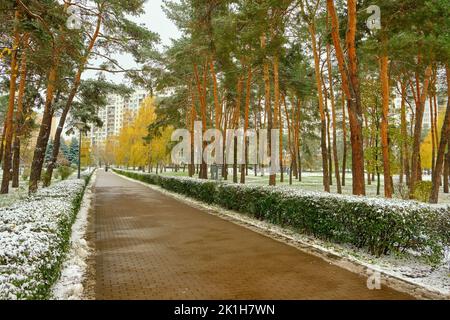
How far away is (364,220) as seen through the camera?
22.9 feet

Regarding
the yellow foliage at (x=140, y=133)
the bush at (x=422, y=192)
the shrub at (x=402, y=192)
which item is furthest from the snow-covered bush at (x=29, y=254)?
the yellow foliage at (x=140, y=133)

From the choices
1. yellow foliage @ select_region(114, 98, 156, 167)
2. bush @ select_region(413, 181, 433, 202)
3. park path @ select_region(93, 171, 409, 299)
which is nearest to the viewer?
park path @ select_region(93, 171, 409, 299)

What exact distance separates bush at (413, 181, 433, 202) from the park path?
36.0 feet

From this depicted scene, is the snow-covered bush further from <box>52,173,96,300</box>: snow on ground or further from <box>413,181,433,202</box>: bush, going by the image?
<box>413,181,433,202</box>: bush

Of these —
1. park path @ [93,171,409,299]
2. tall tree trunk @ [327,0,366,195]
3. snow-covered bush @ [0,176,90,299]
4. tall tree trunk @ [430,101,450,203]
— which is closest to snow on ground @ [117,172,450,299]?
park path @ [93,171,409,299]

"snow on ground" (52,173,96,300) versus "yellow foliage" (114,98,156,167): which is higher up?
"yellow foliage" (114,98,156,167)

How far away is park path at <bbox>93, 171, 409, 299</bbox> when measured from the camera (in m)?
4.84

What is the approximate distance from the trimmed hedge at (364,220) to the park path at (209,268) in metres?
1.15

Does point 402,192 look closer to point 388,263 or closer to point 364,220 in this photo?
point 364,220

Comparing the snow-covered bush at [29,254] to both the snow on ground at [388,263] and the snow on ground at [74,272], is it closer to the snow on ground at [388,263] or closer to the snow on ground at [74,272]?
the snow on ground at [74,272]

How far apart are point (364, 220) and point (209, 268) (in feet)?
11.3

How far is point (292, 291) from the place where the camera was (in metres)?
4.91
